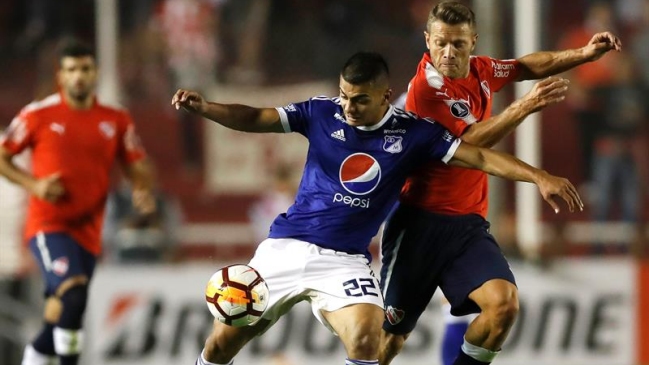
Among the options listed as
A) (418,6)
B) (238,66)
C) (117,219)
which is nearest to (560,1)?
(418,6)

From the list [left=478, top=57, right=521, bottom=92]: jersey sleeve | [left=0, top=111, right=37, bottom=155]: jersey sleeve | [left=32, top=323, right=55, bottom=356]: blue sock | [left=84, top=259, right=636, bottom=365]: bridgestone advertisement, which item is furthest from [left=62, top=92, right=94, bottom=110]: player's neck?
[left=478, top=57, right=521, bottom=92]: jersey sleeve

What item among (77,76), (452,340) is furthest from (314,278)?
(77,76)

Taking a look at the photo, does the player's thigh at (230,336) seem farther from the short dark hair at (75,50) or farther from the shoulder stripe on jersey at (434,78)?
the short dark hair at (75,50)

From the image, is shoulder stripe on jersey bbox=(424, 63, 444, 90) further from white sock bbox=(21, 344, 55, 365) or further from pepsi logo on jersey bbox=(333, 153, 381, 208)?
white sock bbox=(21, 344, 55, 365)

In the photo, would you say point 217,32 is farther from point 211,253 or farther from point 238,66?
point 211,253

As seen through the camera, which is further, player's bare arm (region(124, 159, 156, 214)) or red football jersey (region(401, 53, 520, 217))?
player's bare arm (region(124, 159, 156, 214))

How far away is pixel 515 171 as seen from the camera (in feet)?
20.8

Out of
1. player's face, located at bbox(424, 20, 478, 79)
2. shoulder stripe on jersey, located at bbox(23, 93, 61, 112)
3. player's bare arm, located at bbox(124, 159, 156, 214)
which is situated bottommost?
player's bare arm, located at bbox(124, 159, 156, 214)

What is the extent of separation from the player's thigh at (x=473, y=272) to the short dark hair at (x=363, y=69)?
102cm

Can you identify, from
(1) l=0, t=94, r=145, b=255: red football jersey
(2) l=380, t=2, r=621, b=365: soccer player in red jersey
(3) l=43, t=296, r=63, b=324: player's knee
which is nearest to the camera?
(2) l=380, t=2, r=621, b=365: soccer player in red jersey

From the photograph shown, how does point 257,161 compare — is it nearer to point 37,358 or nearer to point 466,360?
point 37,358

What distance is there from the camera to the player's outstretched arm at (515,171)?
607 centimetres

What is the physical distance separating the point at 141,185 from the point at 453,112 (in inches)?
110

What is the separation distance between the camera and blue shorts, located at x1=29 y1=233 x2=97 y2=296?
28.2ft
